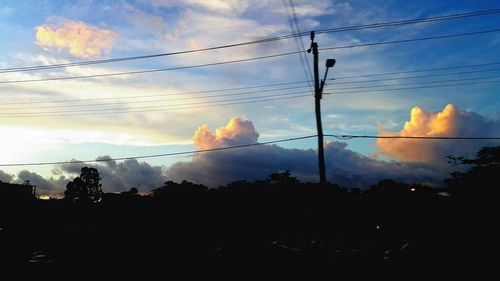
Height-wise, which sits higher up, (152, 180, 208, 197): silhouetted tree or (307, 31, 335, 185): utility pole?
(307, 31, 335, 185): utility pole

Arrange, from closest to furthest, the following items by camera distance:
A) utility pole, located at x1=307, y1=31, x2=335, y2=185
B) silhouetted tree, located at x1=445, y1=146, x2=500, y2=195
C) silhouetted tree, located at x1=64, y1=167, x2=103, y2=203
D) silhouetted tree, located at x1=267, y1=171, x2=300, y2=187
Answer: utility pole, located at x1=307, y1=31, x2=335, y2=185 < silhouetted tree, located at x1=445, y1=146, x2=500, y2=195 < silhouetted tree, located at x1=267, y1=171, x2=300, y2=187 < silhouetted tree, located at x1=64, y1=167, x2=103, y2=203

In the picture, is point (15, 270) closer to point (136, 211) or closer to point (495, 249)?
point (495, 249)

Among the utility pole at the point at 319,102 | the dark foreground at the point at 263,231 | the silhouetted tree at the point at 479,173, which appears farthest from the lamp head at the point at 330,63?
the silhouetted tree at the point at 479,173

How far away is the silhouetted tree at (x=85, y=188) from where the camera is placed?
324 feet

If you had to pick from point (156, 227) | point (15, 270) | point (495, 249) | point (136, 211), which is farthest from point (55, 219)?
point (495, 249)

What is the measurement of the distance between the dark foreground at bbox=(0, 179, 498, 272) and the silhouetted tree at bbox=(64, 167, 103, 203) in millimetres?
40096

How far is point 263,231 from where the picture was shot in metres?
37.8

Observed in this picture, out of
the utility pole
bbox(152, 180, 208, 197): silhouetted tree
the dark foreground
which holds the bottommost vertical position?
the dark foreground

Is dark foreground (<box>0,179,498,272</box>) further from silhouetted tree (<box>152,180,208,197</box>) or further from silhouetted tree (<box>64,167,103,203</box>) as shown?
silhouetted tree (<box>64,167,103,203</box>)

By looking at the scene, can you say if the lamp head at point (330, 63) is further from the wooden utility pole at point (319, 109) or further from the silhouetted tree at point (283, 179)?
the silhouetted tree at point (283, 179)

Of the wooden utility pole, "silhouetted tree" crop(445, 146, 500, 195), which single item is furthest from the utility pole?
"silhouetted tree" crop(445, 146, 500, 195)

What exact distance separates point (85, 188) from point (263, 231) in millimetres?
77406

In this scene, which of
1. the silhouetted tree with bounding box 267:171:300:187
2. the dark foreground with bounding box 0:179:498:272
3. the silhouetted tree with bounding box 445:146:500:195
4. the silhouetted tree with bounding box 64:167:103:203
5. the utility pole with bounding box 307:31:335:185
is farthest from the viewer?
the silhouetted tree with bounding box 64:167:103:203

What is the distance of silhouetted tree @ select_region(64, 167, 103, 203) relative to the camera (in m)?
98.7
